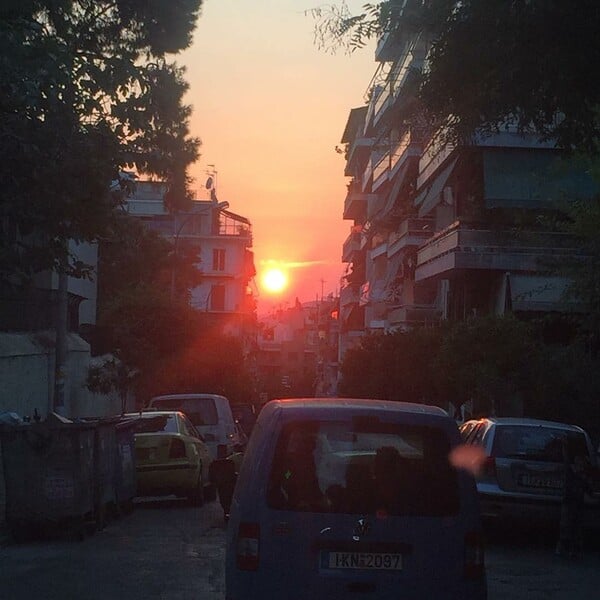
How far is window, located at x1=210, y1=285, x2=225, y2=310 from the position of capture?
88.5 meters

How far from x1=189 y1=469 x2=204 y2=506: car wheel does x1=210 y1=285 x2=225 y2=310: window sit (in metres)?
68.9

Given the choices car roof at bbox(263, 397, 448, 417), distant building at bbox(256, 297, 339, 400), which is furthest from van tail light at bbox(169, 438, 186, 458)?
distant building at bbox(256, 297, 339, 400)

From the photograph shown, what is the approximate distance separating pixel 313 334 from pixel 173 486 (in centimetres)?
17355

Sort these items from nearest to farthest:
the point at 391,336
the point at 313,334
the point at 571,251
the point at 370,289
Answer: the point at 571,251
the point at 391,336
the point at 370,289
the point at 313,334

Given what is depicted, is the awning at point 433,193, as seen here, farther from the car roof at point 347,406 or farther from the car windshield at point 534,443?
the car roof at point 347,406

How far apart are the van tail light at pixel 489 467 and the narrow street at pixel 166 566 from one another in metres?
0.97

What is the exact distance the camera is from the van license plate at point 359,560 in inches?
277

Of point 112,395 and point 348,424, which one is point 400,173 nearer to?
point 112,395

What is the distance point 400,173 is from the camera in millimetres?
53656

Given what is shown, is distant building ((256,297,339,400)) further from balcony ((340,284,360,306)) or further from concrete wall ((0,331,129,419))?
concrete wall ((0,331,129,419))

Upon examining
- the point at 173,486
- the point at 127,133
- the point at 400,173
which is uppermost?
the point at 400,173

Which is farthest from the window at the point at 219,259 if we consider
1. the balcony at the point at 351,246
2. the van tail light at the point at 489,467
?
the van tail light at the point at 489,467

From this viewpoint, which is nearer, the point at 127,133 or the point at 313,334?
the point at 127,133

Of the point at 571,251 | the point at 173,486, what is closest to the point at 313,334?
the point at 571,251
